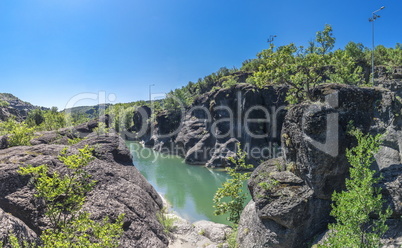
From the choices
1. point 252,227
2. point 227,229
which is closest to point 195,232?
point 227,229

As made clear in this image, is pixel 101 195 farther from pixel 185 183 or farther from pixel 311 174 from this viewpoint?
pixel 185 183

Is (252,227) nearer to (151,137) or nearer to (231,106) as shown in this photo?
(231,106)

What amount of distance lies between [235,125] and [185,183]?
15.5 metres

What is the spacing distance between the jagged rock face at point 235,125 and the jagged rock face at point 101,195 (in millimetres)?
25437

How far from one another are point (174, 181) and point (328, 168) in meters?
24.4

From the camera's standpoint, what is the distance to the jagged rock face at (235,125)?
38.2m

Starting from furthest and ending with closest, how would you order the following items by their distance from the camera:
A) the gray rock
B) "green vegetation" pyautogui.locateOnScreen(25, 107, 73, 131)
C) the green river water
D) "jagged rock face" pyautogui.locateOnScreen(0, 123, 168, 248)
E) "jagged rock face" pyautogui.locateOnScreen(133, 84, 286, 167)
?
1. "jagged rock face" pyautogui.locateOnScreen(133, 84, 286, 167)
2. "green vegetation" pyautogui.locateOnScreen(25, 107, 73, 131)
3. the green river water
4. the gray rock
5. "jagged rock face" pyautogui.locateOnScreen(0, 123, 168, 248)

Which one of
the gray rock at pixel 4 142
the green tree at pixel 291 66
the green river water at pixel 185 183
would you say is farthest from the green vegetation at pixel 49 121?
the green tree at pixel 291 66

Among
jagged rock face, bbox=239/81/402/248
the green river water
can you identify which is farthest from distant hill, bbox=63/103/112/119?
jagged rock face, bbox=239/81/402/248

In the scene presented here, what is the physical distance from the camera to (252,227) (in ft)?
35.3

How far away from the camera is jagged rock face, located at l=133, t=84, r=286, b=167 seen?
38.2 metres

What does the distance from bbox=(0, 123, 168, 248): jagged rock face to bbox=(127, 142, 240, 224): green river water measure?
279 inches

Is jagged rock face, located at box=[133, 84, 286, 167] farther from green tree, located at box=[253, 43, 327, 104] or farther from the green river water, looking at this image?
green tree, located at box=[253, 43, 327, 104]

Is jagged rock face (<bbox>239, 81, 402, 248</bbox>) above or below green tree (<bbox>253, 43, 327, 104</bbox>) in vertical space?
below
